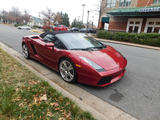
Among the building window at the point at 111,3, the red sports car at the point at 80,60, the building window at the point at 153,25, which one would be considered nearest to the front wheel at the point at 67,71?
the red sports car at the point at 80,60

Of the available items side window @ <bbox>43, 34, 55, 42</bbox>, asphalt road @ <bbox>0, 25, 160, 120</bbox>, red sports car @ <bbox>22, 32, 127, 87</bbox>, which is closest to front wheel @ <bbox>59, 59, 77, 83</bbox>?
red sports car @ <bbox>22, 32, 127, 87</bbox>

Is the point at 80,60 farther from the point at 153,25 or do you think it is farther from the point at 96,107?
the point at 153,25

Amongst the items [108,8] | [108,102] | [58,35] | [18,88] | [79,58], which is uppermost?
[108,8]

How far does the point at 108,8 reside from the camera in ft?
83.8

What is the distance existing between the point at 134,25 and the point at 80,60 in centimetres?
2251

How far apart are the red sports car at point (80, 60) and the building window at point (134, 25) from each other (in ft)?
68.9

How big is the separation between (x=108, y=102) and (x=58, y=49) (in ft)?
6.22

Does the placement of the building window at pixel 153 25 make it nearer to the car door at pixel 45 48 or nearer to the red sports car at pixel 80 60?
the red sports car at pixel 80 60

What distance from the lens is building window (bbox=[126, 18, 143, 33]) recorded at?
2100cm

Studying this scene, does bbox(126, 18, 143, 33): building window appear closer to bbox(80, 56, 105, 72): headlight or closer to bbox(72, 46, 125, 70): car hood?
bbox(72, 46, 125, 70): car hood

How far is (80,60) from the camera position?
106 inches

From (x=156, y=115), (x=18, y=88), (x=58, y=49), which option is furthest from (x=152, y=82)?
(x=18, y=88)

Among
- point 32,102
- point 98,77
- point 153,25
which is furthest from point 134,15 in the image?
point 32,102

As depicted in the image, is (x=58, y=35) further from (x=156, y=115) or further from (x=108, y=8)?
(x=108, y=8)
